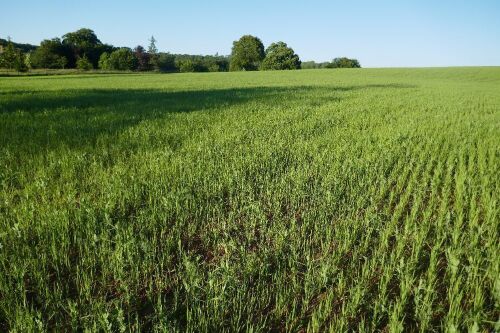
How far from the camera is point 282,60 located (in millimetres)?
103625

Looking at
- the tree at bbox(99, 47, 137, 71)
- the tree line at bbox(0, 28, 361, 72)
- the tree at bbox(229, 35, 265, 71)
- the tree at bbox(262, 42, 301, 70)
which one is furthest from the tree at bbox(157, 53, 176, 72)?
the tree at bbox(262, 42, 301, 70)

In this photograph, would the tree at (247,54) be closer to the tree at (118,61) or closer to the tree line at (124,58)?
the tree line at (124,58)

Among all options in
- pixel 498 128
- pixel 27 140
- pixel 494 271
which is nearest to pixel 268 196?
pixel 494 271

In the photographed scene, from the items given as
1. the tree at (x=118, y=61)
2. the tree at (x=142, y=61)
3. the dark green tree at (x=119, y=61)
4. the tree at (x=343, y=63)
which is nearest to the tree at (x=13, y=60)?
the tree at (x=118, y=61)

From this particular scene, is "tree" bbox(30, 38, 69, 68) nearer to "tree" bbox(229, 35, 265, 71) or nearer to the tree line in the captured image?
the tree line

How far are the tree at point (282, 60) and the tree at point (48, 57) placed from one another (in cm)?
5599

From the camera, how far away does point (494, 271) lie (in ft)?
Result: 8.95

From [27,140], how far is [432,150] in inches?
331

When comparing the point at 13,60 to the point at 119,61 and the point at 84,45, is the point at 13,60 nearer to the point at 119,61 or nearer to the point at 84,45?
the point at 119,61

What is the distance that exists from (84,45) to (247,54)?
164 feet

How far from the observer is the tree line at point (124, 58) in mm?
79875

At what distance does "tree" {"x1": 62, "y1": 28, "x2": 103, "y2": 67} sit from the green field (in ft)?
308

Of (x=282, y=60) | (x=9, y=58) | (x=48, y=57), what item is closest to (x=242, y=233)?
(x=9, y=58)

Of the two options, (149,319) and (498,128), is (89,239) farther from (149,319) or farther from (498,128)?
(498,128)
